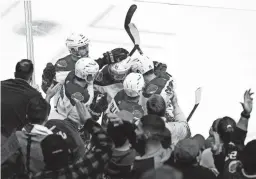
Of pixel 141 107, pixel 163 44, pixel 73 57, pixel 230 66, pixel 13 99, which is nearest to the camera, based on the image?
pixel 13 99

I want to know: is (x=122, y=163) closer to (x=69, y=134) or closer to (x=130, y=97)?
(x=69, y=134)

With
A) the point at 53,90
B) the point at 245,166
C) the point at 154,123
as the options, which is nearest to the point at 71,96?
the point at 53,90

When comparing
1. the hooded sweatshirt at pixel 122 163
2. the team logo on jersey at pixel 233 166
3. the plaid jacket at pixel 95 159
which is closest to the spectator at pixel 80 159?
the plaid jacket at pixel 95 159

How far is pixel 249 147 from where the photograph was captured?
391cm

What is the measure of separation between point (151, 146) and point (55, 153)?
0.59 m

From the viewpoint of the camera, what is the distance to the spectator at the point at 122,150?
Result: 413 cm

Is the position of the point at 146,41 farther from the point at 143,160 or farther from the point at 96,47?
the point at 143,160

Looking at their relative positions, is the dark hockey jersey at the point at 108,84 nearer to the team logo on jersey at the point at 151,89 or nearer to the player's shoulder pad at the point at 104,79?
the player's shoulder pad at the point at 104,79

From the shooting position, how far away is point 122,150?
4176 millimetres

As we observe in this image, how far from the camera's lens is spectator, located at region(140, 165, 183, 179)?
3.99 meters

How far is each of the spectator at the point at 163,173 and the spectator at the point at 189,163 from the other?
0.03 meters

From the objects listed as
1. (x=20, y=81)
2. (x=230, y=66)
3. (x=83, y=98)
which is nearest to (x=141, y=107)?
(x=83, y=98)

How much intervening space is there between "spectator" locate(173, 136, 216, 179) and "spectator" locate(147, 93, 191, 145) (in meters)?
0.48

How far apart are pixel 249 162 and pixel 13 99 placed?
1.55 metres
